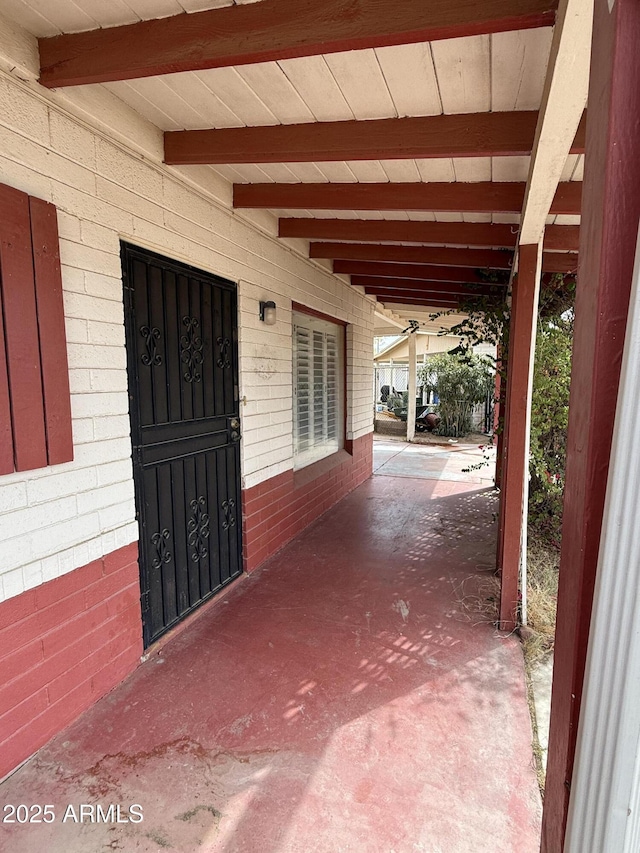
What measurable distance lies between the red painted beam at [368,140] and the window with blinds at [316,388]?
6.97 feet

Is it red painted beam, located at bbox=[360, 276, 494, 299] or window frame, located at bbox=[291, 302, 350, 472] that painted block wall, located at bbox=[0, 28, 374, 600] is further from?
red painted beam, located at bbox=[360, 276, 494, 299]

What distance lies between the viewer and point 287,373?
3.99m

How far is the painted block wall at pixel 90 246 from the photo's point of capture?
1.71 metres

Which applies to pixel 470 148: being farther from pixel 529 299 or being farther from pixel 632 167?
pixel 632 167

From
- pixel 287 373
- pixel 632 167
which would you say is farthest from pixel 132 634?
pixel 632 167

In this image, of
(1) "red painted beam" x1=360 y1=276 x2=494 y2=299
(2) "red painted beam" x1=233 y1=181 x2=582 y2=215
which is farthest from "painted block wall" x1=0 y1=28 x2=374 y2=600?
(1) "red painted beam" x1=360 y1=276 x2=494 y2=299

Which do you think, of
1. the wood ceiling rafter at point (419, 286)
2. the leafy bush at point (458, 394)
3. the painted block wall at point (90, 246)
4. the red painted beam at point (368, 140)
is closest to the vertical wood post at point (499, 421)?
the wood ceiling rafter at point (419, 286)

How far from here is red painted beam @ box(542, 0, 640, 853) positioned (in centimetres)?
54

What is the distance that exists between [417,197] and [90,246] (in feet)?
5.88

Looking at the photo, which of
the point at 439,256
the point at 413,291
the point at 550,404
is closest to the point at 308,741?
the point at 550,404

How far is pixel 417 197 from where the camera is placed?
2.57 meters

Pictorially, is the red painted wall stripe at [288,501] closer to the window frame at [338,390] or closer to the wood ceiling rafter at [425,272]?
the window frame at [338,390]

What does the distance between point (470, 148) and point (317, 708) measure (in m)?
2.61

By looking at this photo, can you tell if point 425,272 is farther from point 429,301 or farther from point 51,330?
point 51,330
